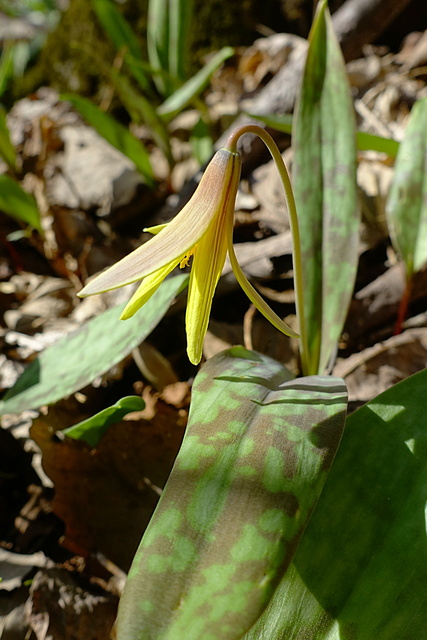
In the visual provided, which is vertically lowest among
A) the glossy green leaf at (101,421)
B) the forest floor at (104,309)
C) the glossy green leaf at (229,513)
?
the forest floor at (104,309)

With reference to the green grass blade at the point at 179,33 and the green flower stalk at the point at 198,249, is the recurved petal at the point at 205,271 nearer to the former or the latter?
the green flower stalk at the point at 198,249

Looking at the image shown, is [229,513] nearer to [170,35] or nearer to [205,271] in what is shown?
[205,271]

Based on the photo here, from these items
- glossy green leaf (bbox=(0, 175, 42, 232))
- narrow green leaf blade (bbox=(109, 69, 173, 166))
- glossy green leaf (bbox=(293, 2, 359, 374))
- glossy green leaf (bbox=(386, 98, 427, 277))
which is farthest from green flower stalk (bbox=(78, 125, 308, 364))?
narrow green leaf blade (bbox=(109, 69, 173, 166))

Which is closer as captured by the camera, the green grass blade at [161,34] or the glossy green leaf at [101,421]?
the glossy green leaf at [101,421]

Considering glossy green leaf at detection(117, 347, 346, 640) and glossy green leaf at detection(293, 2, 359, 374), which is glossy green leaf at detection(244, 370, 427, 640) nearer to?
glossy green leaf at detection(117, 347, 346, 640)

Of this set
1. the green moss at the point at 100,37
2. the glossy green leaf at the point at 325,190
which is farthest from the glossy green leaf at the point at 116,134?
the glossy green leaf at the point at 325,190

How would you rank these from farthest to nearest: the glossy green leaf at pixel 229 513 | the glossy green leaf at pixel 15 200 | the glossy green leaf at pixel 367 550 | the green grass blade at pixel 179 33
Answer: the green grass blade at pixel 179 33 < the glossy green leaf at pixel 15 200 < the glossy green leaf at pixel 367 550 < the glossy green leaf at pixel 229 513
